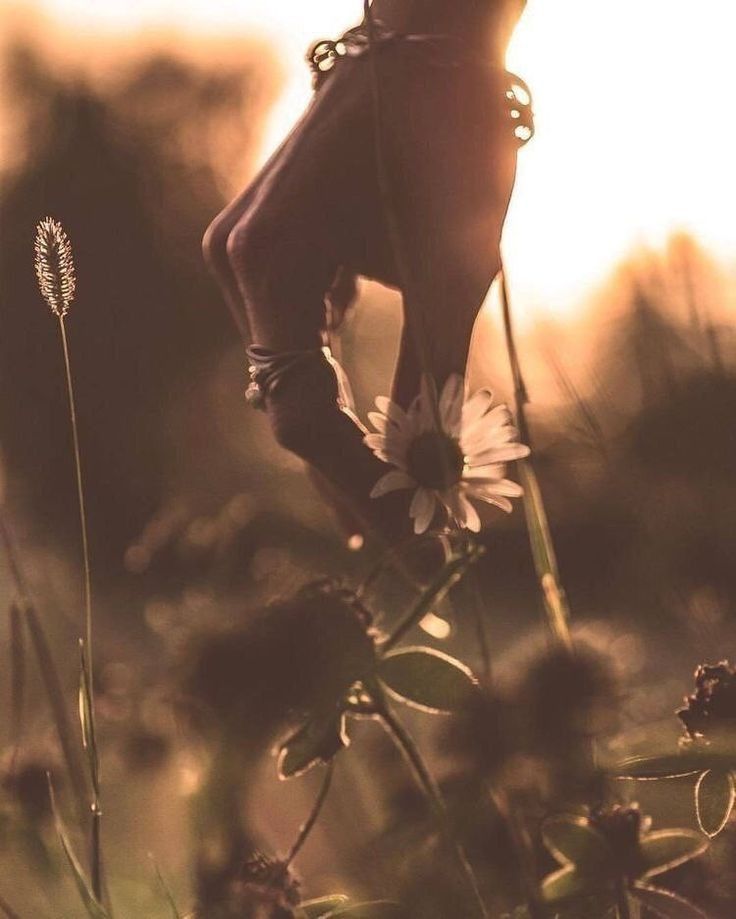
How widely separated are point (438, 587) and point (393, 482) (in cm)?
14

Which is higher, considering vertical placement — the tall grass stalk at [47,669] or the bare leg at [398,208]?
the bare leg at [398,208]

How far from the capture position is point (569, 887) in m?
0.50

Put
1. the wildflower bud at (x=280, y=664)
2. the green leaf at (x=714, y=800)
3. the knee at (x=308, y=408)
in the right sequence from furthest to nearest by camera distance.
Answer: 1. the knee at (x=308, y=408)
2. the green leaf at (x=714, y=800)
3. the wildflower bud at (x=280, y=664)

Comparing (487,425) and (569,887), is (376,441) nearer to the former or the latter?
(487,425)

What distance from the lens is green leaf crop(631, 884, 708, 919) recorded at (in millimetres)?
514

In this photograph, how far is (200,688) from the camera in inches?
18.2

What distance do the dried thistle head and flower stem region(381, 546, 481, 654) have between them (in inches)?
11.3

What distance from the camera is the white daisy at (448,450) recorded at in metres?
0.60

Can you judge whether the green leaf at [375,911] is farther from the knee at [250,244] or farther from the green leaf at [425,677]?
the knee at [250,244]

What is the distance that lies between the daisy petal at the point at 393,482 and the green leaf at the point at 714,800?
210 millimetres

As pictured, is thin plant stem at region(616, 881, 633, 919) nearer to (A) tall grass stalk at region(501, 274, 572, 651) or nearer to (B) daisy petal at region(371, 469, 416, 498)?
(A) tall grass stalk at region(501, 274, 572, 651)

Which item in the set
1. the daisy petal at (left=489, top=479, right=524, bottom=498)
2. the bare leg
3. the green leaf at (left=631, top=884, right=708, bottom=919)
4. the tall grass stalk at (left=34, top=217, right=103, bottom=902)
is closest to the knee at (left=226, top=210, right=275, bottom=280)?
the bare leg

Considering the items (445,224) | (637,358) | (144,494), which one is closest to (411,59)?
(445,224)

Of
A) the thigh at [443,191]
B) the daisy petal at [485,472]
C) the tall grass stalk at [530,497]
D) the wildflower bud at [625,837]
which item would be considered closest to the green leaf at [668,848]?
the wildflower bud at [625,837]
